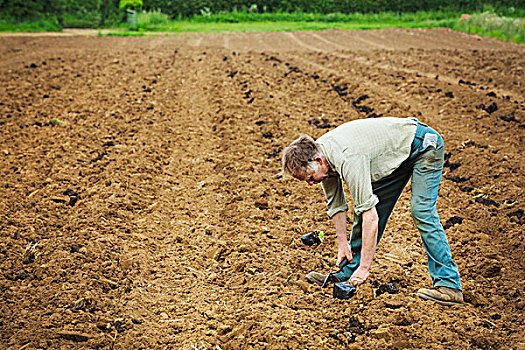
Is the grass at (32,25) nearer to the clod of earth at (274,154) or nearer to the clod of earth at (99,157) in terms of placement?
the clod of earth at (99,157)

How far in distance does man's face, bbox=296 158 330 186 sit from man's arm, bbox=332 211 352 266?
53 cm

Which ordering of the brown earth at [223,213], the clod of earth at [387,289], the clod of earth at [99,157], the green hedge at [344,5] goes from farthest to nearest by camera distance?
the green hedge at [344,5], the clod of earth at [99,157], the clod of earth at [387,289], the brown earth at [223,213]

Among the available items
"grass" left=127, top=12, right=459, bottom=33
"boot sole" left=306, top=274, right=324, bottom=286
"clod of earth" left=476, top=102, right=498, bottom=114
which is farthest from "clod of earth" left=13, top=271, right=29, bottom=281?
"grass" left=127, top=12, right=459, bottom=33

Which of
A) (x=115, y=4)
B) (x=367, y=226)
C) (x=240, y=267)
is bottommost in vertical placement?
(x=240, y=267)

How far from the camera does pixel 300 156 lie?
3057mm

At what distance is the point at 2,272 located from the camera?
154 inches

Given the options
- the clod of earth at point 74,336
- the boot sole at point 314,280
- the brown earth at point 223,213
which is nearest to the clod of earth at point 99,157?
the brown earth at point 223,213

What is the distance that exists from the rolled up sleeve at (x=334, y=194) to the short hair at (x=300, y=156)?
0.46m

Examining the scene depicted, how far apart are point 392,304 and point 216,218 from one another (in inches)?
89.2

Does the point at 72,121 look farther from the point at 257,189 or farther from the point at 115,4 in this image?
the point at 115,4

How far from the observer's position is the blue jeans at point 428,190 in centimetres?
330

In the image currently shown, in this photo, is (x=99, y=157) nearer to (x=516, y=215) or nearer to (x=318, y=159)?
(x=318, y=159)

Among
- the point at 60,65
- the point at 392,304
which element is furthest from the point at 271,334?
the point at 60,65

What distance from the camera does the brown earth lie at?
3422 millimetres
